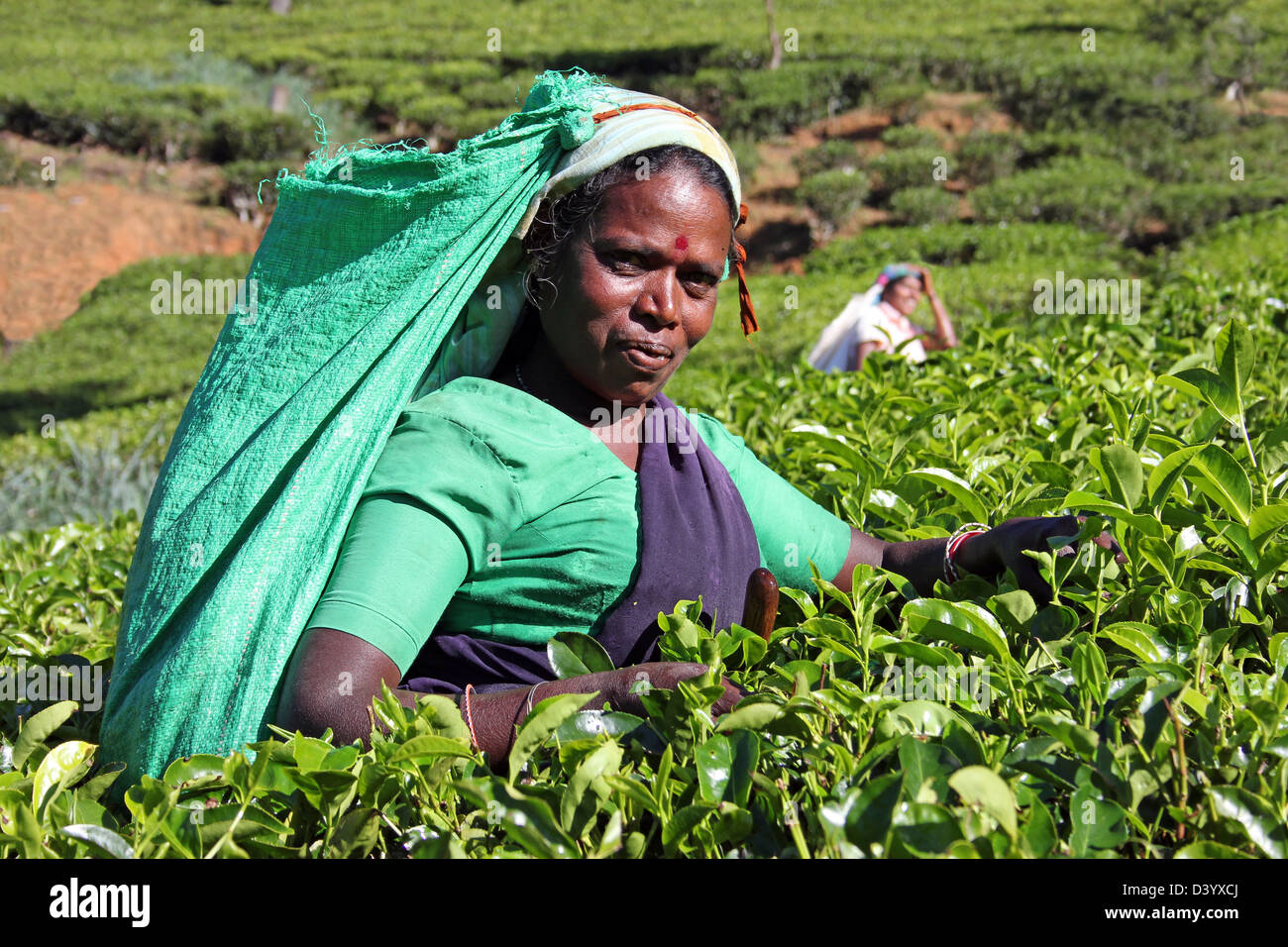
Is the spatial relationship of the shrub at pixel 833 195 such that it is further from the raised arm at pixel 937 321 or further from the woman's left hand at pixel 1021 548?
the woman's left hand at pixel 1021 548

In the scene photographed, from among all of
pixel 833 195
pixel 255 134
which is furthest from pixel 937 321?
pixel 255 134

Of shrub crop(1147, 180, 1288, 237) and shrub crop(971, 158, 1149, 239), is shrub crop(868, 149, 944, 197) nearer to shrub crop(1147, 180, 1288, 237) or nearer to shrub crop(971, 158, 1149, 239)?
shrub crop(971, 158, 1149, 239)

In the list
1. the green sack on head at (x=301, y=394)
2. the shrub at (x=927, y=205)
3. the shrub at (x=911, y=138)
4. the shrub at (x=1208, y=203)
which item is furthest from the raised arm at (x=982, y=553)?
the shrub at (x=911, y=138)

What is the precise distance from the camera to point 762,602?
4.76 feet

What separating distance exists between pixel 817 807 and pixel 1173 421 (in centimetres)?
141

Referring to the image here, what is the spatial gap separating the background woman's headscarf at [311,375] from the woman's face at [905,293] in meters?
5.15

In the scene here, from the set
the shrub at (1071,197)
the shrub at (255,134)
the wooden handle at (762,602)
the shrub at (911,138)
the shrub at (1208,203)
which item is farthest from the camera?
the shrub at (255,134)

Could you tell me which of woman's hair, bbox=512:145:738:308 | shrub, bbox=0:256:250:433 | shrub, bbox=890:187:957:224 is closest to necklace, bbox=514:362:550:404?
woman's hair, bbox=512:145:738:308

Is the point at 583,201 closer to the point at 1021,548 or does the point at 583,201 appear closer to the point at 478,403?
the point at 478,403

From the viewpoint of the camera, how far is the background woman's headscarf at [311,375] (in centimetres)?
150

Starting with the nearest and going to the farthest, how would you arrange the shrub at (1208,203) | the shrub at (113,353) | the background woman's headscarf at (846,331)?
the background woman's headscarf at (846,331) < the shrub at (113,353) < the shrub at (1208,203)

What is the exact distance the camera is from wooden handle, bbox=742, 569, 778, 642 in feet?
4.73

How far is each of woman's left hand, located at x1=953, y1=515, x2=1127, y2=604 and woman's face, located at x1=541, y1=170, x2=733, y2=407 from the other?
0.48 m

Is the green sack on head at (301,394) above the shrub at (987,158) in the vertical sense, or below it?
below
